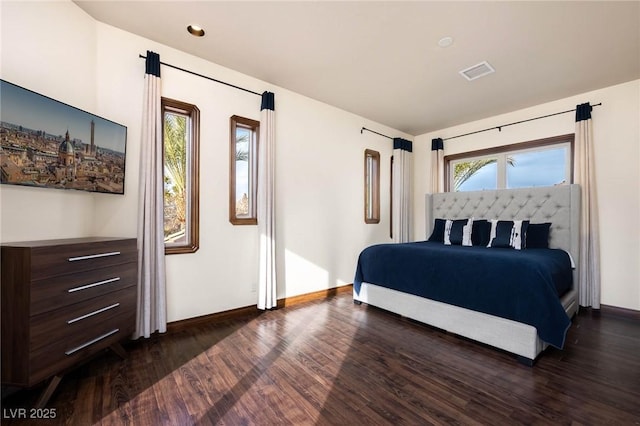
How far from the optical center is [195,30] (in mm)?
2438

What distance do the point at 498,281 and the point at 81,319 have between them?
3071 mm

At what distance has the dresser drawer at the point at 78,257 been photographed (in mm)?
1520

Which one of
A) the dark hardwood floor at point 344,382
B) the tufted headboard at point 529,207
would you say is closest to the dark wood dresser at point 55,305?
the dark hardwood floor at point 344,382

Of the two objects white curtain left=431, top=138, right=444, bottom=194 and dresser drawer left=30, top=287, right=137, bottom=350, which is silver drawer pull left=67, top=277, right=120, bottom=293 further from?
white curtain left=431, top=138, right=444, bottom=194

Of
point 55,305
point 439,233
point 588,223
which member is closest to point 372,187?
point 439,233

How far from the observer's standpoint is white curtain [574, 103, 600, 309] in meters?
3.33

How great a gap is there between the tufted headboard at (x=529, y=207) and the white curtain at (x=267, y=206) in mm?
2977

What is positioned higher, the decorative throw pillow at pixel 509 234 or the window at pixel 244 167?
the window at pixel 244 167

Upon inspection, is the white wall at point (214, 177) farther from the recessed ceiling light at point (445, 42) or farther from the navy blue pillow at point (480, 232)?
the recessed ceiling light at point (445, 42)

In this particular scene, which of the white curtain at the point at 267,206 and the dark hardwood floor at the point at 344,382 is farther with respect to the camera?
the white curtain at the point at 267,206

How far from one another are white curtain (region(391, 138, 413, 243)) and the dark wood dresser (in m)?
4.05

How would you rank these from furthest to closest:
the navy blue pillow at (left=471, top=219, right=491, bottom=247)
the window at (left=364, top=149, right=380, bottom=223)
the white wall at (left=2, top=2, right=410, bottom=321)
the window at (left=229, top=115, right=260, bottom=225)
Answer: the window at (left=364, top=149, right=380, bottom=223), the navy blue pillow at (left=471, top=219, right=491, bottom=247), the window at (left=229, top=115, right=260, bottom=225), the white wall at (left=2, top=2, right=410, bottom=321)

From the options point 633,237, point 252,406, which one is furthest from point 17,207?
point 633,237

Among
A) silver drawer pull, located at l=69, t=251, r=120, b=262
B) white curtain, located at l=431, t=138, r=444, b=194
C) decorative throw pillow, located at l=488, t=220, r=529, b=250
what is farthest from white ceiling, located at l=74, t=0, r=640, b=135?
silver drawer pull, located at l=69, t=251, r=120, b=262
